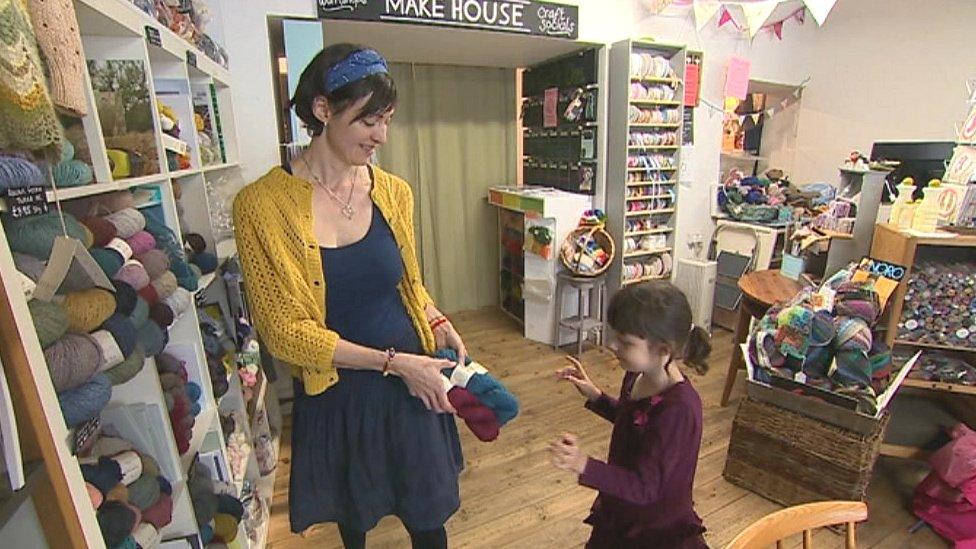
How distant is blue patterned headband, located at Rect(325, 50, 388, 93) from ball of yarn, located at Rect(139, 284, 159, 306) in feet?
1.81

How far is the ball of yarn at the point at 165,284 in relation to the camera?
1080 millimetres

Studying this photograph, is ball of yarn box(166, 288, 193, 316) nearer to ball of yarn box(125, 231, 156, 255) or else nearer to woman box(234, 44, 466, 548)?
ball of yarn box(125, 231, 156, 255)

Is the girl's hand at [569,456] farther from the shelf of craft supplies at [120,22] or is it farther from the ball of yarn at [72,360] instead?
the shelf of craft supplies at [120,22]

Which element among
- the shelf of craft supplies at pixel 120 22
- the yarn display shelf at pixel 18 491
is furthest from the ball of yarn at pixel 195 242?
the yarn display shelf at pixel 18 491

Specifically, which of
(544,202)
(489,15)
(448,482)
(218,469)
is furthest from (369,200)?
(544,202)

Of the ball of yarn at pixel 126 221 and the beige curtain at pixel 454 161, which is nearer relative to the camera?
the ball of yarn at pixel 126 221

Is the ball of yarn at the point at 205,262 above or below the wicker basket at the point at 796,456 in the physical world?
above

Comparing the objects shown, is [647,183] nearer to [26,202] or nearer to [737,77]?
[737,77]

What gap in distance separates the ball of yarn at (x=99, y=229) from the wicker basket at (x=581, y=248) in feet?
8.50

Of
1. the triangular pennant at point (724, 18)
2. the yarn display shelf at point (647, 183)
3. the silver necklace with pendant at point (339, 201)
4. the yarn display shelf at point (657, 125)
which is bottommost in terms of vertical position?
the yarn display shelf at point (647, 183)

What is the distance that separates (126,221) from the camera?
104 cm

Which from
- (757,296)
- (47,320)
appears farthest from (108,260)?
(757,296)

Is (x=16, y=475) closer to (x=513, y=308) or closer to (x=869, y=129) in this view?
(x=513, y=308)

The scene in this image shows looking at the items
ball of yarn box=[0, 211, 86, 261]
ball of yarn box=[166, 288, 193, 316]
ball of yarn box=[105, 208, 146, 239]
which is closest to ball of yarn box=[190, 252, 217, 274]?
ball of yarn box=[166, 288, 193, 316]
